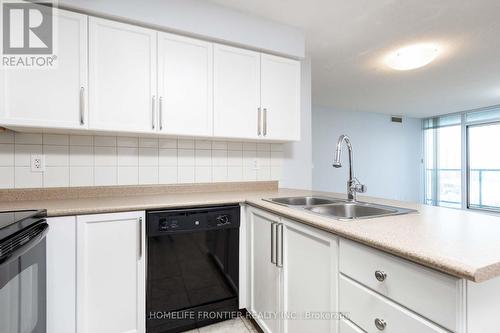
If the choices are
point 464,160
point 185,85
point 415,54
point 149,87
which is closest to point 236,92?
point 185,85

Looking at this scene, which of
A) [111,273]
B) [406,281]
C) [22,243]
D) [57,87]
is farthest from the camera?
[57,87]

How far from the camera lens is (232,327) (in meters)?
1.71

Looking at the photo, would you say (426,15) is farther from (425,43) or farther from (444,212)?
(444,212)

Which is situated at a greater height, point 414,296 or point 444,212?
point 444,212

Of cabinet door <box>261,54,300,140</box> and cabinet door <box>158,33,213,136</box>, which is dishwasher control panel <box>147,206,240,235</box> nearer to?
cabinet door <box>158,33,213,136</box>

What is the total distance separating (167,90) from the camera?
182cm

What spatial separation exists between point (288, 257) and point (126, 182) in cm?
140

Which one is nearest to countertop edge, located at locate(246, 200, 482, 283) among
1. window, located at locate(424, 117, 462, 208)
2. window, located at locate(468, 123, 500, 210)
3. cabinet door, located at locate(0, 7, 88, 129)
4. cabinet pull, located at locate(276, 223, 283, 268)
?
cabinet pull, located at locate(276, 223, 283, 268)

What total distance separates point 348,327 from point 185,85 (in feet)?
5.77

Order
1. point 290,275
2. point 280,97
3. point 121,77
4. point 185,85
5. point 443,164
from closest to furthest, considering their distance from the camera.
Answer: point 290,275, point 121,77, point 185,85, point 280,97, point 443,164

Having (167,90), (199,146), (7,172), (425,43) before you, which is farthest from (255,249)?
(425,43)

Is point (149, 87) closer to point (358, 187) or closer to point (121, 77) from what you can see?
point (121, 77)

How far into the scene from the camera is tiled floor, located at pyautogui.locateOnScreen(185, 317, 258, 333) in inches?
65.8

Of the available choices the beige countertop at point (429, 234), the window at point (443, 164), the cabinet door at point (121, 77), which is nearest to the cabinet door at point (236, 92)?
the cabinet door at point (121, 77)
